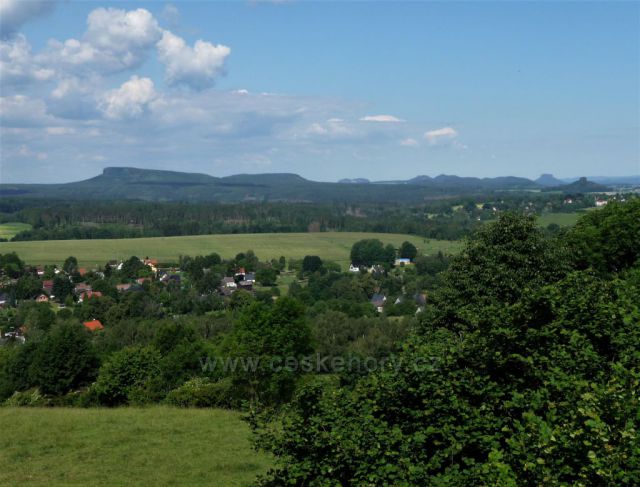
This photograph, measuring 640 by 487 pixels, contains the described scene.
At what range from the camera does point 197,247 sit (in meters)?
172

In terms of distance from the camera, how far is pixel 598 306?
1154 cm

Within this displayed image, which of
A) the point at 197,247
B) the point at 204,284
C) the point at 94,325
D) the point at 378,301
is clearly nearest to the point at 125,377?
the point at 94,325

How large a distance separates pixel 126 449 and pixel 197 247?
515 ft

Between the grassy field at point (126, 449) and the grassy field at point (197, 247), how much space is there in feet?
427

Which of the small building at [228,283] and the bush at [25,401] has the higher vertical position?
the bush at [25,401]

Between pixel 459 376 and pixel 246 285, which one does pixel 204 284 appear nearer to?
pixel 246 285

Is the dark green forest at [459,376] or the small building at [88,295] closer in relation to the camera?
the dark green forest at [459,376]

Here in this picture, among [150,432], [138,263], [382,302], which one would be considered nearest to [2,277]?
[138,263]

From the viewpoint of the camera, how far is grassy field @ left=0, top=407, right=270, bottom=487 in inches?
588

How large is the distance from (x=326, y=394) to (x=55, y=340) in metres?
41.7

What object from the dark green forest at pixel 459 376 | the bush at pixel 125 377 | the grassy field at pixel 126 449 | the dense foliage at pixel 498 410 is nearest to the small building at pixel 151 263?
the dark green forest at pixel 459 376

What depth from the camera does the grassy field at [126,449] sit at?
1493 cm

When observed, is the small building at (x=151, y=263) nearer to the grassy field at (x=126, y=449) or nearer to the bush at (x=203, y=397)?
the bush at (x=203, y=397)

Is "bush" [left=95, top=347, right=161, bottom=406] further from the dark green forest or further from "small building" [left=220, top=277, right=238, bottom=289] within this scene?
"small building" [left=220, top=277, right=238, bottom=289]
